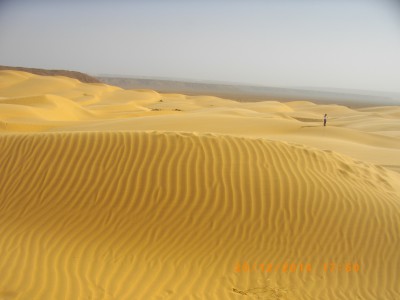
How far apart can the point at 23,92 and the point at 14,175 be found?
148 ft

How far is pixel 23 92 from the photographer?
46.6 metres

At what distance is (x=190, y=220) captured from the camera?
527 cm

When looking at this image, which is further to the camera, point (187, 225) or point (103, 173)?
point (103, 173)

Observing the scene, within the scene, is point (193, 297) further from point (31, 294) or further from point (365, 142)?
point (365, 142)

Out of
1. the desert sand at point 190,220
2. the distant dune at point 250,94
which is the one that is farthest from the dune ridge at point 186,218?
the distant dune at point 250,94

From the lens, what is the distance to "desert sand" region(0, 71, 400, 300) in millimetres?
4223

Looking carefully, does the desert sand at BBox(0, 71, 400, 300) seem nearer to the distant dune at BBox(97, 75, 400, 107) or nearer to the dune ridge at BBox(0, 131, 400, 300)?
the dune ridge at BBox(0, 131, 400, 300)

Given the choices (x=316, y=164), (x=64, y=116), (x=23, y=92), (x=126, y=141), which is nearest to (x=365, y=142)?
(x=316, y=164)
